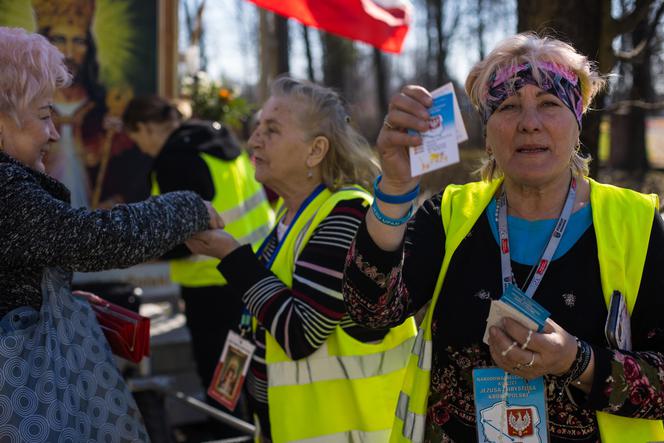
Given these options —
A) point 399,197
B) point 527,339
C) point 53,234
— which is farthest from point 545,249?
point 53,234

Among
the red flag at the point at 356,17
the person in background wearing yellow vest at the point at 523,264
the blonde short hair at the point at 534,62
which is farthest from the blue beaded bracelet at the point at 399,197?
the red flag at the point at 356,17

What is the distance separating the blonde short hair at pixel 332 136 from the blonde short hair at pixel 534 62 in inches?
28.9

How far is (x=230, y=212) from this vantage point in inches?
178

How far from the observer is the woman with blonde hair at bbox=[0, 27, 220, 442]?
1996 mm

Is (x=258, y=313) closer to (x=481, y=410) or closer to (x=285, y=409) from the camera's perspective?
(x=285, y=409)

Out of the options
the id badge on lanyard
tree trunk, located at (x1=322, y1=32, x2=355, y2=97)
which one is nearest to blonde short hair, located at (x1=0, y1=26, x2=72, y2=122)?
the id badge on lanyard

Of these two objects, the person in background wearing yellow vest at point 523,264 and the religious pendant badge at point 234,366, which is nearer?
the person in background wearing yellow vest at point 523,264

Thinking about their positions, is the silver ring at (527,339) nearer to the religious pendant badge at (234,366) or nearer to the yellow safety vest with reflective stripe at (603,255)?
the yellow safety vest with reflective stripe at (603,255)

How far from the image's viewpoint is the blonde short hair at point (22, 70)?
2.12 m

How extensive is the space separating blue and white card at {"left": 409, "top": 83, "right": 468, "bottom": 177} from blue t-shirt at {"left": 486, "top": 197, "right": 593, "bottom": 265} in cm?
43

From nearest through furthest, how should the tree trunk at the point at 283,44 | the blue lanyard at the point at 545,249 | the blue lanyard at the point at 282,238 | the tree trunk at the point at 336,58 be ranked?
the blue lanyard at the point at 545,249
the blue lanyard at the point at 282,238
the tree trunk at the point at 283,44
the tree trunk at the point at 336,58

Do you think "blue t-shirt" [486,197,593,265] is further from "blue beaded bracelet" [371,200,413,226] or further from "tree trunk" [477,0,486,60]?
"tree trunk" [477,0,486,60]

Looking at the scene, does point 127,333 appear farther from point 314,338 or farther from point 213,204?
point 213,204

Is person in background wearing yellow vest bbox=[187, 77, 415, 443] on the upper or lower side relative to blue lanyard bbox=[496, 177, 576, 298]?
lower
